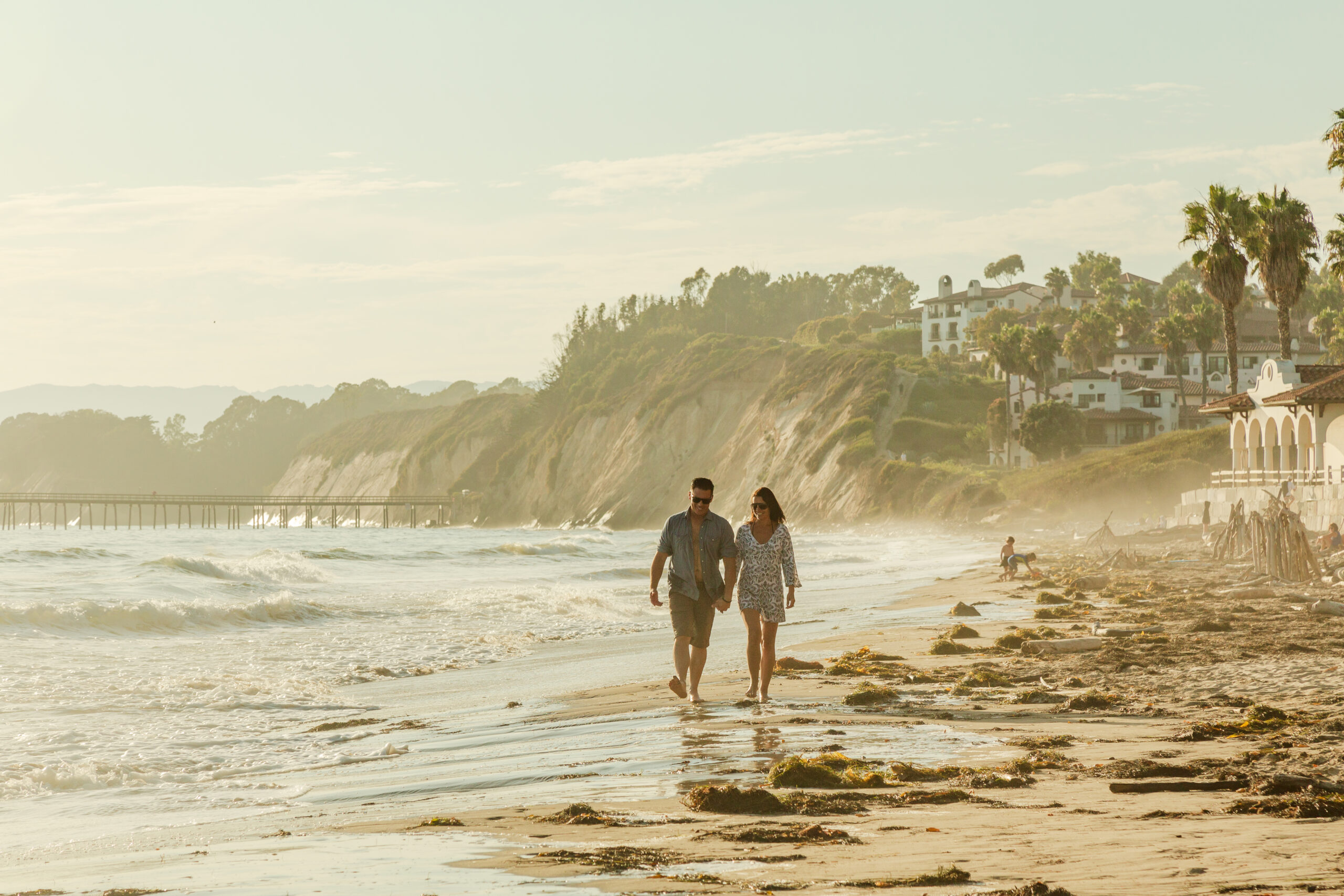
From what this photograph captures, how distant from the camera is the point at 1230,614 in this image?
568 inches

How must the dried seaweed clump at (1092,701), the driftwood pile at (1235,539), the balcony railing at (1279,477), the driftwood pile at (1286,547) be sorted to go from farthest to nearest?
the balcony railing at (1279,477), the driftwood pile at (1235,539), the driftwood pile at (1286,547), the dried seaweed clump at (1092,701)

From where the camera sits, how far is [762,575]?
31.2 ft

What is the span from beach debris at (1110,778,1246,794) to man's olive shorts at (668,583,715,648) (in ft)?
13.7

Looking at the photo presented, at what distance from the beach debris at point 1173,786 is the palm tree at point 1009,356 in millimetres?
74647

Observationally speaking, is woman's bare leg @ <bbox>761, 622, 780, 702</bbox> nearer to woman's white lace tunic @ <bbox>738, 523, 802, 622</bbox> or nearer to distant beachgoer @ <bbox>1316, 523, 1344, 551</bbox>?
woman's white lace tunic @ <bbox>738, 523, 802, 622</bbox>

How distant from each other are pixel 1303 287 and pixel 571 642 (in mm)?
39493

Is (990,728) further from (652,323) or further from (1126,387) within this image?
(652,323)

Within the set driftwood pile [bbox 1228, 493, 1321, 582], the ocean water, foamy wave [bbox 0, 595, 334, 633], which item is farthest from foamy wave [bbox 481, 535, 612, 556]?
driftwood pile [bbox 1228, 493, 1321, 582]

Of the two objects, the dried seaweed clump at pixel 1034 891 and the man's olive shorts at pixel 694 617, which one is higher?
the man's olive shorts at pixel 694 617

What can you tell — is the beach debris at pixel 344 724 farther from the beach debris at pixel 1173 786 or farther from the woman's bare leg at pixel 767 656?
the beach debris at pixel 1173 786

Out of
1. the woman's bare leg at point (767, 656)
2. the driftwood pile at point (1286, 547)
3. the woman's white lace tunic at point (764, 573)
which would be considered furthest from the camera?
the driftwood pile at point (1286, 547)

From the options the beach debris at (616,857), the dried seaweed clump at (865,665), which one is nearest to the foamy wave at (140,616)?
the dried seaweed clump at (865,665)

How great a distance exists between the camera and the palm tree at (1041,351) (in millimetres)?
77312

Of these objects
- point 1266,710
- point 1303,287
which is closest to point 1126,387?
point 1303,287
